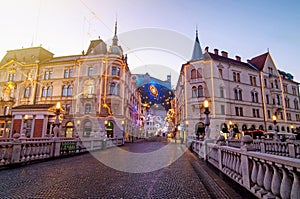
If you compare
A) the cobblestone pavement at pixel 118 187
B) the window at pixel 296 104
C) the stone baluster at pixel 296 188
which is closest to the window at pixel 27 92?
the cobblestone pavement at pixel 118 187

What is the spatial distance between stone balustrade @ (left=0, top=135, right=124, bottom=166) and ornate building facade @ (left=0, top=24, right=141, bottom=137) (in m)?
13.5

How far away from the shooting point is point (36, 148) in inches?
345

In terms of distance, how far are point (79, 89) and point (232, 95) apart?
28.1m

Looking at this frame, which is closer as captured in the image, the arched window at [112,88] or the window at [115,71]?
the arched window at [112,88]

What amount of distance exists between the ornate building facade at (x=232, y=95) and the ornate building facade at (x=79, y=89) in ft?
41.9

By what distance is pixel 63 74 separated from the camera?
3334cm

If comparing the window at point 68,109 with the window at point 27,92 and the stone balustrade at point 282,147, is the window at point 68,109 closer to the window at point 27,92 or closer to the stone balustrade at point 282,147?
the window at point 27,92

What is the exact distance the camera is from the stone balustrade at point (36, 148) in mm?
7175

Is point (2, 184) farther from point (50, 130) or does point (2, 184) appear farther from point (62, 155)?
point (50, 130)

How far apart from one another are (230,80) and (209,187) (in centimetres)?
3122

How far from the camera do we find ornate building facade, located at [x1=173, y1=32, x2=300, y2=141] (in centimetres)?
2981

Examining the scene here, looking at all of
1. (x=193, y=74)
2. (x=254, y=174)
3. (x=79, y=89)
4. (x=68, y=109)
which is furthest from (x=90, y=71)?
(x=254, y=174)

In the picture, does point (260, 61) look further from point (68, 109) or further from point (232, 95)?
point (68, 109)

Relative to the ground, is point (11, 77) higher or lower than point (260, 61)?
lower
